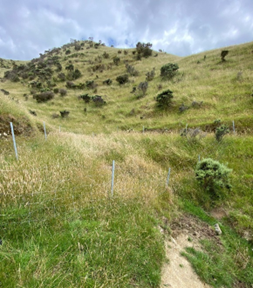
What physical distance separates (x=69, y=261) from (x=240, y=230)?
4.25 m

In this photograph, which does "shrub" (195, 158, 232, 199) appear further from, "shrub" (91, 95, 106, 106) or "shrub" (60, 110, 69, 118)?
"shrub" (91, 95, 106, 106)

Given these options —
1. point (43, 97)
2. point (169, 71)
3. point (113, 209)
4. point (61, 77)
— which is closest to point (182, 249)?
point (113, 209)

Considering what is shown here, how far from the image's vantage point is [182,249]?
3.38 meters

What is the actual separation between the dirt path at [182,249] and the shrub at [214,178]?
1443 millimetres

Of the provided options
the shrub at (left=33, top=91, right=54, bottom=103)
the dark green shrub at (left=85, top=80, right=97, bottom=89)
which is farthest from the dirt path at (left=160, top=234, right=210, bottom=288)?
the dark green shrub at (left=85, top=80, right=97, bottom=89)

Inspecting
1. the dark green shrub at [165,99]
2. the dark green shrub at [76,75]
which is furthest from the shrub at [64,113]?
Answer: the dark green shrub at [76,75]

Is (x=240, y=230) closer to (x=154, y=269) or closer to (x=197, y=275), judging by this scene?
(x=197, y=275)

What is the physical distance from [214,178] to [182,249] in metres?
2.89

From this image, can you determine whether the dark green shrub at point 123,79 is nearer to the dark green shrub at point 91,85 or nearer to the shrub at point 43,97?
the dark green shrub at point 91,85

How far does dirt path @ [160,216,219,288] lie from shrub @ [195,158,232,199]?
1443 millimetres

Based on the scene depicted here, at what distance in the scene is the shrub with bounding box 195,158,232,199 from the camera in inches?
204

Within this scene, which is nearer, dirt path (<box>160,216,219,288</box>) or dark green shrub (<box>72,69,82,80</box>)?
dirt path (<box>160,216,219,288</box>)

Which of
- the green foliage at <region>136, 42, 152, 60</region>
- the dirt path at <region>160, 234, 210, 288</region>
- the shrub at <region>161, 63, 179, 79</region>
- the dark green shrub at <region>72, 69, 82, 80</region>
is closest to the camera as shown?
the dirt path at <region>160, 234, 210, 288</region>

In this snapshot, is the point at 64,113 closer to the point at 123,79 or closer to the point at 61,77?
the point at 123,79
